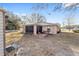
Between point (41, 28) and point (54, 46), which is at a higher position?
point (41, 28)

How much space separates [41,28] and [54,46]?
230 mm

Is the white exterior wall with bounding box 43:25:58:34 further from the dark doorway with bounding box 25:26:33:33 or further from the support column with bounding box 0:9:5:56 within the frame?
the support column with bounding box 0:9:5:56

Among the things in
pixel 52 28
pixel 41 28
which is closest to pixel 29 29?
pixel 41 28

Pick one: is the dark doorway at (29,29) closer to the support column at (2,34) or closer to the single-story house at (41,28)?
the single-story house at (41,28)

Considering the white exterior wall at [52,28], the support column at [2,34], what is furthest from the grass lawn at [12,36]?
the white exterior wall at [52,28]

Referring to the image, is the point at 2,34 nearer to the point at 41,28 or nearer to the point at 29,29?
the point at 29,29

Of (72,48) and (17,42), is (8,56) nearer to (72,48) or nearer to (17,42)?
(17,42)

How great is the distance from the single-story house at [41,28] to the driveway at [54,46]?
8cm

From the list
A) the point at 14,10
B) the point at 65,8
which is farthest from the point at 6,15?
the point at 65,8

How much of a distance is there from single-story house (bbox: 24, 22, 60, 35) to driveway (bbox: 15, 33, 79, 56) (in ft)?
0.27

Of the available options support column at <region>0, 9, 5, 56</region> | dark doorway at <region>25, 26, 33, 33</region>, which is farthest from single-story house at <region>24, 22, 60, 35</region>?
support column at <region>0, 9, 5, 56</region>

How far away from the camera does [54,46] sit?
170 centimetres

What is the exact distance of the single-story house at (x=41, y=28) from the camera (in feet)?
5.60

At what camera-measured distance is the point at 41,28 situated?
172 centimetres
